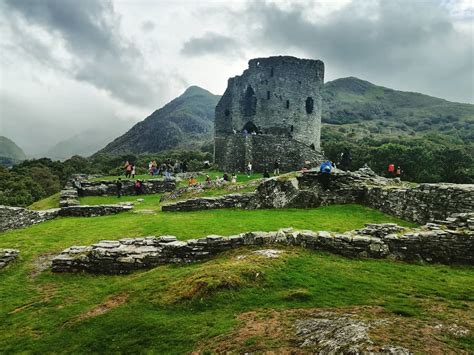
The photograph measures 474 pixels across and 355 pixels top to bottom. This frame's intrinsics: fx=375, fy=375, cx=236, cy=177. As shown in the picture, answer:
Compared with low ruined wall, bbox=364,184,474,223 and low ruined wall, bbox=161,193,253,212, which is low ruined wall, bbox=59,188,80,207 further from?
low ruined wall, bbox=364,184,474,223

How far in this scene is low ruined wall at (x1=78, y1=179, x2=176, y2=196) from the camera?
A: 3475 cm

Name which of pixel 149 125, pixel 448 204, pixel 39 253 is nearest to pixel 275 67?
pixel 448 204

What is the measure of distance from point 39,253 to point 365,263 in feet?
42.5

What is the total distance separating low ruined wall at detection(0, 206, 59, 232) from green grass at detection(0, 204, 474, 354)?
8999 millimetres

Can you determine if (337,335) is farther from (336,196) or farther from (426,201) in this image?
(336,196)

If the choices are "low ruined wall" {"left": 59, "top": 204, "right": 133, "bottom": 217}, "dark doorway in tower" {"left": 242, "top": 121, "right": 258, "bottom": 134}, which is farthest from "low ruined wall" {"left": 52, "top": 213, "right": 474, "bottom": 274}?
"dark doorway in tower" {"left": 242, "top": 121, "right": 258, "bottom": 134}

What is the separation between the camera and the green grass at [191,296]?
853cm

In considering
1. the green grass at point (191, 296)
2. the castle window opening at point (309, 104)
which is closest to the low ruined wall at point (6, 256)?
the green grass at point (191, 296)

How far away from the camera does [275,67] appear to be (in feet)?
184

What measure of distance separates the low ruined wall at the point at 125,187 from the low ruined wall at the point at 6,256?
19.9 m

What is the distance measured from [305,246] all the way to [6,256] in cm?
1143

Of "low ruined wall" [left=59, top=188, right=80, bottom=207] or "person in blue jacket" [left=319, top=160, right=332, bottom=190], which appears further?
"low ruined wall" [left=59, top=188, right=80, bottom=207]

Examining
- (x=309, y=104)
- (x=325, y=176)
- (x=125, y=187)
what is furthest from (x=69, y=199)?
(x=309, y=104)

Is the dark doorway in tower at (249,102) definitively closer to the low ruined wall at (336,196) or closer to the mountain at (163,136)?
the low ruined wall at (336,196)
